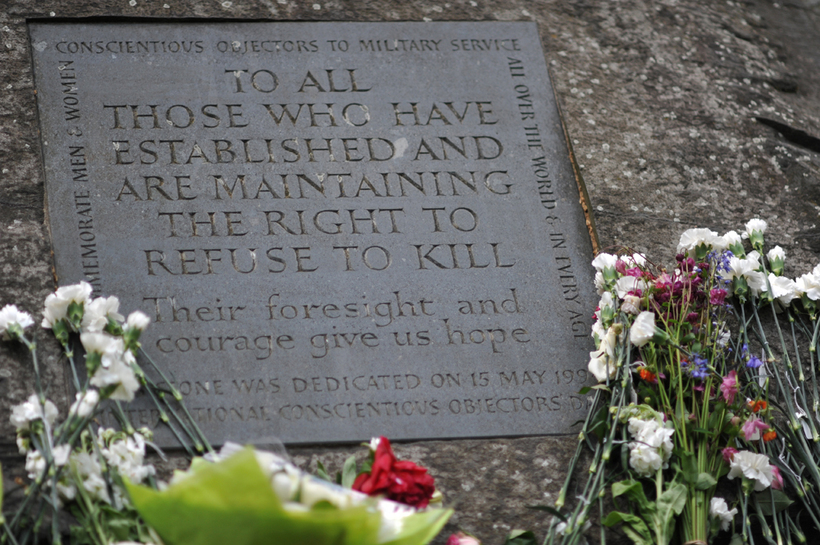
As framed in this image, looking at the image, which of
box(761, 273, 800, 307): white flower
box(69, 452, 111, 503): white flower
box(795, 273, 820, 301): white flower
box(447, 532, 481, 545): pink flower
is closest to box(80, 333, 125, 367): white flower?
box(69, 452, 111, 503): white flower

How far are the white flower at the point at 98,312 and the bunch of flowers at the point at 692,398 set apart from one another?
1.32 m

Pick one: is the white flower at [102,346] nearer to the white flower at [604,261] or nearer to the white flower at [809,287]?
the white flower at [604,261]

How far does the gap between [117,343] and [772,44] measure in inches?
128

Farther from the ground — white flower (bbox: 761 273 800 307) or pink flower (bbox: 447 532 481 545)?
pink flower (bbox: 447 532 481 545)

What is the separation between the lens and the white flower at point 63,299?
2340 millimetres

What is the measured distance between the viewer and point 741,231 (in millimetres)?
3102

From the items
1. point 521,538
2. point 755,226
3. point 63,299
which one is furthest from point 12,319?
point 755,226

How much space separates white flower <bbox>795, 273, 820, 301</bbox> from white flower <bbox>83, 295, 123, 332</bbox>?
6.98 feet

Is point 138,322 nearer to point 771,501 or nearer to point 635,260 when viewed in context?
point 635,260

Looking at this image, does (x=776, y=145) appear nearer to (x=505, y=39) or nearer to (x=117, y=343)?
(x=505, y=39)

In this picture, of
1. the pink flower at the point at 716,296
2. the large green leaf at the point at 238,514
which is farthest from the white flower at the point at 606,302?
the large green leaf at the point at 238,514

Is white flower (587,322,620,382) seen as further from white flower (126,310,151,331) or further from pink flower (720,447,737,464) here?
white flower (126,310,151,331)

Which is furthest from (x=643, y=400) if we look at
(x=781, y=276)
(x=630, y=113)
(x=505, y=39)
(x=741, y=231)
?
(x=505, y=39)

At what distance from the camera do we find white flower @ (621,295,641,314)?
8.42 ft
